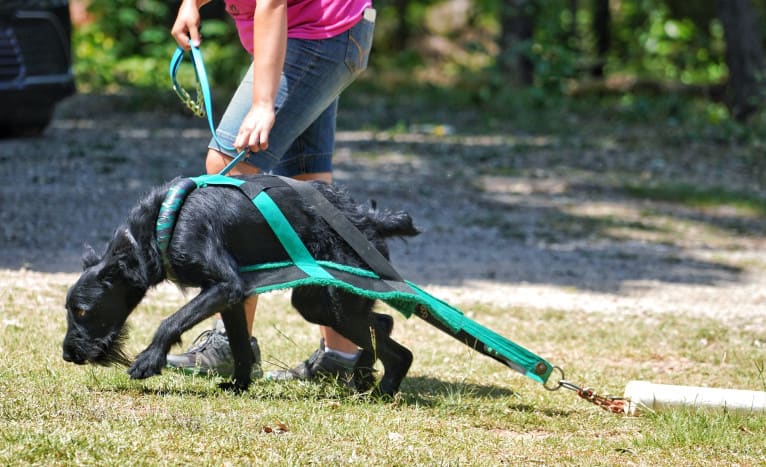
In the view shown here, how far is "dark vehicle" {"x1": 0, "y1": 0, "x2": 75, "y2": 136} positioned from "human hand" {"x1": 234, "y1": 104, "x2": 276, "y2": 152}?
5759mm

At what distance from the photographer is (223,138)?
3.80 m

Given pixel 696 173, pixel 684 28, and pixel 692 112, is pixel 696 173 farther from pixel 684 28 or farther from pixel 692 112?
pixel 684 28

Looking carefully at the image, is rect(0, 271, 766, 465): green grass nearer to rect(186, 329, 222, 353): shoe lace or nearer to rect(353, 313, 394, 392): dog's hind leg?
rect(353, 313, 394, 392): dog's hind leg

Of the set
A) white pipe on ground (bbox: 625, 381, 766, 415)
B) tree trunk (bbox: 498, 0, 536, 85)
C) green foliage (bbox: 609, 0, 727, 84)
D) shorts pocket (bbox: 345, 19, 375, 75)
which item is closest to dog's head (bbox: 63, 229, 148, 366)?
shorts pocket (bbox: 345, 19, 375, 75)

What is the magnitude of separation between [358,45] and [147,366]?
1.36 m

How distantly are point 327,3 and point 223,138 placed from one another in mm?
600

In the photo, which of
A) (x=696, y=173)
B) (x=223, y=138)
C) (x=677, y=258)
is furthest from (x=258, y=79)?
(x=696, y=173)

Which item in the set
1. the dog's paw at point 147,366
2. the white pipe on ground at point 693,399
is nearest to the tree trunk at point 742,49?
the white pipe on ground at point 693,399

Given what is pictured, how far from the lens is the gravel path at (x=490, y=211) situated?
6500 millimetres

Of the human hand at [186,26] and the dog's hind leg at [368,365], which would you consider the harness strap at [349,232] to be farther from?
the human hand at [186,26]

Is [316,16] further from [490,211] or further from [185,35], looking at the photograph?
[490,211]

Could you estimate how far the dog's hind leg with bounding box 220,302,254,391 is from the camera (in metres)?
3.78

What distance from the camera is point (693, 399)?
388 cm

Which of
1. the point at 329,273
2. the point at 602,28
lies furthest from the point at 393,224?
the point at 602,28
